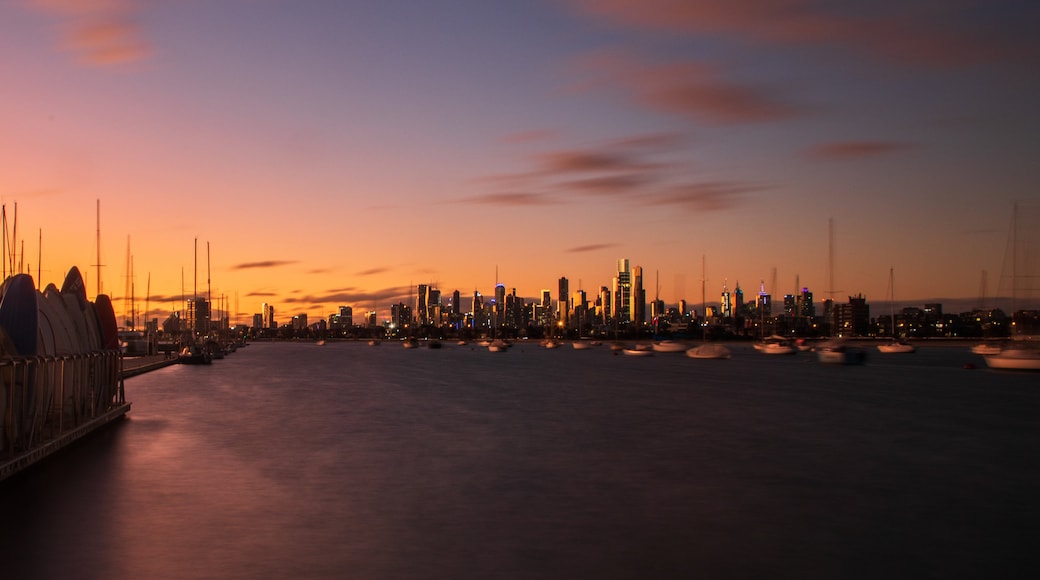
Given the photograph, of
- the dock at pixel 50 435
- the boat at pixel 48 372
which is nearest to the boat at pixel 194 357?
the boat at pixel 48 372

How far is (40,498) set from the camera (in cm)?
2159

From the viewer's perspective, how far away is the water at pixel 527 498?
52.4 feet

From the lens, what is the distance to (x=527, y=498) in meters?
22.8

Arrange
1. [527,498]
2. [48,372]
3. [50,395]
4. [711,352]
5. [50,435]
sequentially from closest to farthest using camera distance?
[527,498] < [48,372] < [50,395] < [50,435] < [711,352]

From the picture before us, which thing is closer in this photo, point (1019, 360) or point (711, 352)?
point (1019, 360)

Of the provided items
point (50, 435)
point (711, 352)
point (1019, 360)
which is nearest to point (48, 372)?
point (50, 435)

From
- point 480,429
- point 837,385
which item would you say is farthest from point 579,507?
point 837,385

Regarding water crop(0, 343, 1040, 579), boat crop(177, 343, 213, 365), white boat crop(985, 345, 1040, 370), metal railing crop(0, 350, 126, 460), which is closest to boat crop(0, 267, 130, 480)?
metal railing crop(0, 350, 126, 460)

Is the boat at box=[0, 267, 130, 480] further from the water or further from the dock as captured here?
the water

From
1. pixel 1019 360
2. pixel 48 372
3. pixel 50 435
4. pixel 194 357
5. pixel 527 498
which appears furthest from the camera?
pixel 194 357

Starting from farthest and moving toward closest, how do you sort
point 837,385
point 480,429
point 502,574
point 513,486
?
point 837,385
point 480,429
point 513,486
point 502,574

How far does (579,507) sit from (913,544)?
7169 mm

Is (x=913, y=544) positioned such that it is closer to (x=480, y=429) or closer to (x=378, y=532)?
(x=378, y=532)

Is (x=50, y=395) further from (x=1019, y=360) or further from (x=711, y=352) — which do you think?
(x=711, y=352)
